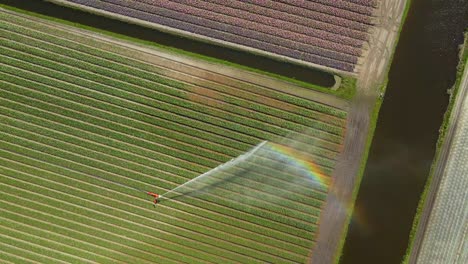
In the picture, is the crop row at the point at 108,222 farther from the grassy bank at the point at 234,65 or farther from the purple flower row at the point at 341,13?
the purple flower row at the point at 341,13

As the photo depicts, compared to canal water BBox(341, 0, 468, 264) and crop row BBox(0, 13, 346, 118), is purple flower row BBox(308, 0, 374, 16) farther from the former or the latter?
crop row BBox(0, 13, 346, 118)

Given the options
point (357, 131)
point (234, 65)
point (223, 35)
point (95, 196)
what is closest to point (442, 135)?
point (357, 131)

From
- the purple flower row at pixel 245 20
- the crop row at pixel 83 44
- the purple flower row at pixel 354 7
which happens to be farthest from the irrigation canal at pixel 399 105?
the purple flower row at pixel 354 7

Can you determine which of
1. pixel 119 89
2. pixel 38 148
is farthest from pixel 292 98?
pixel 38 148

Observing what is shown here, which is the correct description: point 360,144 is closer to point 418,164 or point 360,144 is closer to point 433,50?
point 418,164

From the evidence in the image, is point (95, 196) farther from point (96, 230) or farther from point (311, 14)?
point (311, 14)

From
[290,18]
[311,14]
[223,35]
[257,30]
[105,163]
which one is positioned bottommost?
[105,163]
